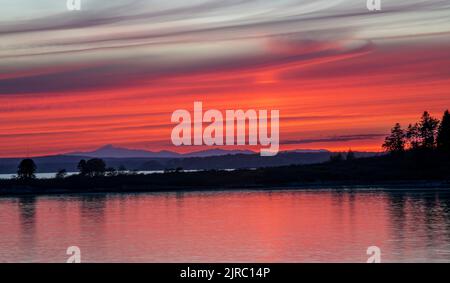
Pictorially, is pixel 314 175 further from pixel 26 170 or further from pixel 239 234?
pixel 239 234

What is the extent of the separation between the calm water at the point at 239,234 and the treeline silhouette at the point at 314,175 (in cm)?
8216

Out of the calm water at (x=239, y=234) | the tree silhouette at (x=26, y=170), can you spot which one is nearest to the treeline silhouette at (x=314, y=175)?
the tree silhouette at (x=26, y=170)

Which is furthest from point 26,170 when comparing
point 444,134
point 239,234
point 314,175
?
point 239,234

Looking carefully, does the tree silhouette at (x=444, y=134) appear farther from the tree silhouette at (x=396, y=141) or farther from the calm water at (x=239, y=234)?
the calm water at (x=239, y=234)

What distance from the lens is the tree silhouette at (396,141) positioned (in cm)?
19225

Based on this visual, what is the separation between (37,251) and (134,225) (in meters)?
17.6

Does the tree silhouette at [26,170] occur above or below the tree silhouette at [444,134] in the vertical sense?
below

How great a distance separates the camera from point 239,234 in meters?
56.4

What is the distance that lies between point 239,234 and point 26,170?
143217 millimetres

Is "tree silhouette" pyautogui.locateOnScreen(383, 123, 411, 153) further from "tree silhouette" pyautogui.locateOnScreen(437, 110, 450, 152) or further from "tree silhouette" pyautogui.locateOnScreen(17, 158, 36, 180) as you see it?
"tree silhouette" pyautogui.locateOnScreen(17, 158, 36, 180)

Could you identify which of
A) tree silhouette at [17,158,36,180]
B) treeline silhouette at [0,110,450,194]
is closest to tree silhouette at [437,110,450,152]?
treeline silhouette at [0,110,450,194]
